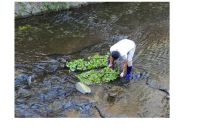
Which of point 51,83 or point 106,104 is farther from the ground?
point 51,83

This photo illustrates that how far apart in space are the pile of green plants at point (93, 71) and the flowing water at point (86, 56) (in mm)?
225

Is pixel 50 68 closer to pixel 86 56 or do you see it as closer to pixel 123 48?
pixel 86 56

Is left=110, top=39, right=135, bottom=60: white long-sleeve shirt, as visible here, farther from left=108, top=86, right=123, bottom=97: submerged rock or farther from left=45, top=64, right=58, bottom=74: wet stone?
left=45, top=64, right=58, bottom=74: wet stone

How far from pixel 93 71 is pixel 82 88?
3.27 ft

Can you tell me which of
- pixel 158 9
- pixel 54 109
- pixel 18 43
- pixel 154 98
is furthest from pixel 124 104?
pixel 158 9

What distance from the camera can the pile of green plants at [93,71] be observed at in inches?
222

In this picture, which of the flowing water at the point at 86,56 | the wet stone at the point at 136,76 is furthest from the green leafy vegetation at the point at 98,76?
the wet stone at the point at 136,76

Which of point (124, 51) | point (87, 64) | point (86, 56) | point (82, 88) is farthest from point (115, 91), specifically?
point (86, 56)

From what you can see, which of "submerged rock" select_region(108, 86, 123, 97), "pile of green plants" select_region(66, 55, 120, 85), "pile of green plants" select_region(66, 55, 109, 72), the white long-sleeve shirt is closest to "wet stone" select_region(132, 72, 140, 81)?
"pile of green plants" select_region(66, 55, 120, 85)

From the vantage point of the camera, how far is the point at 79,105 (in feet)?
15.4

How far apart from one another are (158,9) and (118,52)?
8.63 m

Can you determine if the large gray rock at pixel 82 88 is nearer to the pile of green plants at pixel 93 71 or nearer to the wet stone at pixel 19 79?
the pile of green plants at pixel 93 71

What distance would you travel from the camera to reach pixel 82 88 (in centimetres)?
508

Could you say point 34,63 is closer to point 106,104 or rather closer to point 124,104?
point 106,104
